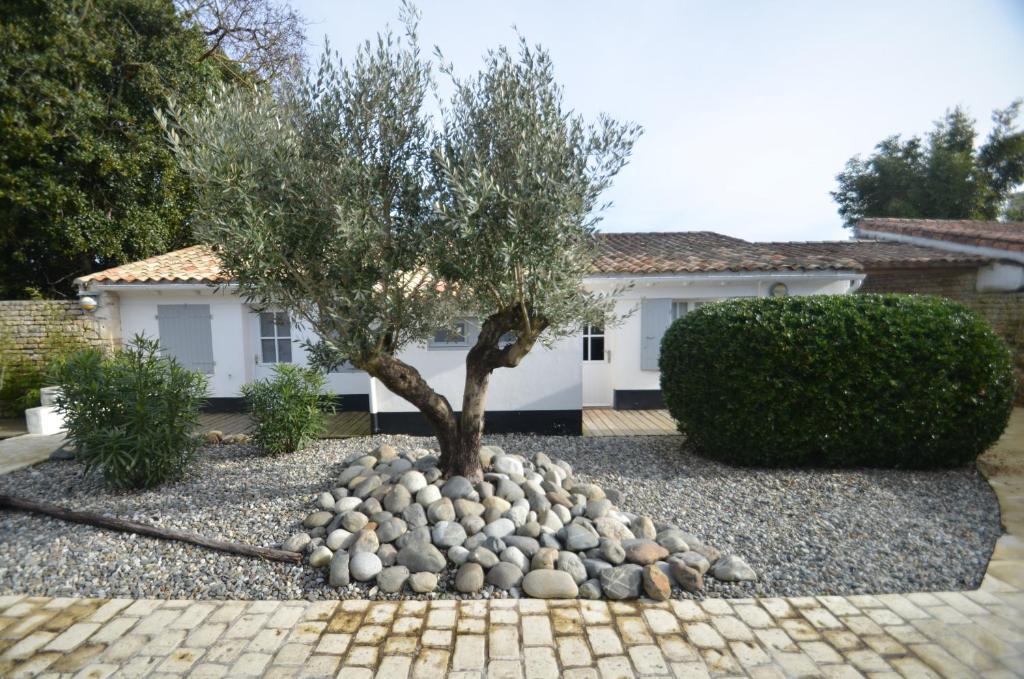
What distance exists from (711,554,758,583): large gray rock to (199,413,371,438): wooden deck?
5601 mm

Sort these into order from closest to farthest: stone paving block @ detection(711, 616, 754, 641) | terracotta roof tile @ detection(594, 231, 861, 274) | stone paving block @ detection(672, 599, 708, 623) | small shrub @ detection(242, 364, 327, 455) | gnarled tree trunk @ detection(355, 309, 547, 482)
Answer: stone paving block @ detection(711, 616, 754, 641), stone paving block @ detection(672, 599, 708, 623), gnarled tree trunk @ detection(355, 309, 547, 482), small shrub @ detection(242, 364, 327, 455), terracotta roof tile @ detection(594, 231, 861, 274)

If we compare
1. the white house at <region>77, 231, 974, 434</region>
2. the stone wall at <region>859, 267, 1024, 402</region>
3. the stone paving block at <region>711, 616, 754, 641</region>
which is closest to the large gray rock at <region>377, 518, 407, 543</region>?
the stone paving block at <region>711, 616, 754, 641</region>

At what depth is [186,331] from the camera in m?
10.2

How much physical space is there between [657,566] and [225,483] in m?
4.46

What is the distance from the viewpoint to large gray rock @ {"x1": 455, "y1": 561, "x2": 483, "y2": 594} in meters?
3.67

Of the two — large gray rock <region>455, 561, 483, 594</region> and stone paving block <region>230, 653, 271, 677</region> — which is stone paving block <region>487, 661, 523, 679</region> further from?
Result: stone paving block <region>230, 653, 271, 677</region>

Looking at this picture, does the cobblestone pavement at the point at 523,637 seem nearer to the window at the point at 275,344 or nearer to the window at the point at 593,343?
the window at the point at 593,343

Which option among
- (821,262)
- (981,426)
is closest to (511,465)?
(981,426)

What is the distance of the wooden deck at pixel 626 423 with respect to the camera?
8047 mm

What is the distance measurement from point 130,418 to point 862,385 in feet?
25.5

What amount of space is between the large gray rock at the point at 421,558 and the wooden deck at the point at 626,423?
4.40 metres

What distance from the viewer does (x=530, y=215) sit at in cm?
393

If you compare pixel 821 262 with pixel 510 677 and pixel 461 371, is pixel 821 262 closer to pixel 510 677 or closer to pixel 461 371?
pixel 461 371

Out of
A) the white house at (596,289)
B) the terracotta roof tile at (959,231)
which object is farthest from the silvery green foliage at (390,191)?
the terracotta roof tile at (959,231)
